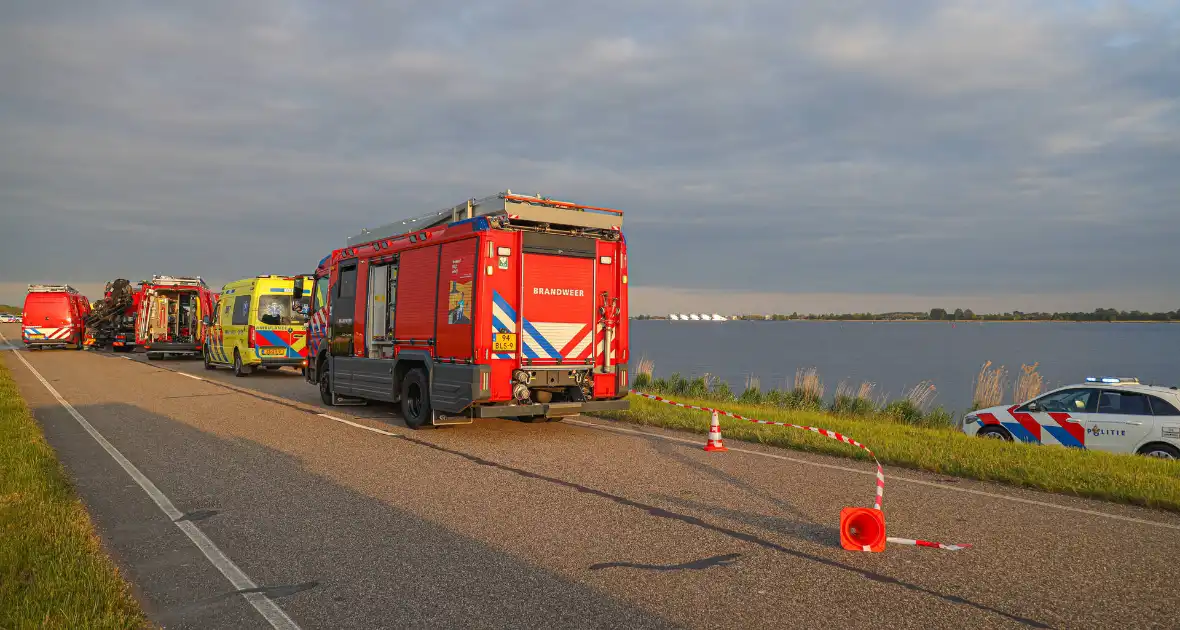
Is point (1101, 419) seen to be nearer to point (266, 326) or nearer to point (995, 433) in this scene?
point (995, 433)

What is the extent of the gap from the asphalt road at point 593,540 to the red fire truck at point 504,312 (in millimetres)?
876

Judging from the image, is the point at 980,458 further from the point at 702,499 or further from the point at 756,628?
the point at 756,628

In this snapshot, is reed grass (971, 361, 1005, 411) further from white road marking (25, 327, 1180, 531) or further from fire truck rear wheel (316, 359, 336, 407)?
fire truck rear wheel (316, 359, 336, 407)

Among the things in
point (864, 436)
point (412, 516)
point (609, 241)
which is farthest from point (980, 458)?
point (412, 516)

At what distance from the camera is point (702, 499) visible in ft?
24.6

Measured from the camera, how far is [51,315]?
135 ft

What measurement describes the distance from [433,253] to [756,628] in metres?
8.65

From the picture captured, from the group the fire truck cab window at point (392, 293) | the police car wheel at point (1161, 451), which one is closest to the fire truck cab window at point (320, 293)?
the fire truck cab window at point (392, 293)

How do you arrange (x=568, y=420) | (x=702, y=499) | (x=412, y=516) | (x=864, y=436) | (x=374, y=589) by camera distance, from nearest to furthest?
(x=374, y=589)
(x=412, y=516)
(x=702, y=499)
(x=864, y=436)
(x=568, y=420)

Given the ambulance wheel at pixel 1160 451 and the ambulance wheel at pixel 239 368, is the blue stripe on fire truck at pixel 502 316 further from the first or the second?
the ambulance wheel at pixel 239 368

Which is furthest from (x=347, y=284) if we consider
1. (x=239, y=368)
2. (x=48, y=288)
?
(x=48, y=288)

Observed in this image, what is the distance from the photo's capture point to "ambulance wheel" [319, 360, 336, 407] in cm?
1545

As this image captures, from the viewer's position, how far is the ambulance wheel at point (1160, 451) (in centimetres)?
1097

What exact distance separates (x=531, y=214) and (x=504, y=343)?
70.0 inches
